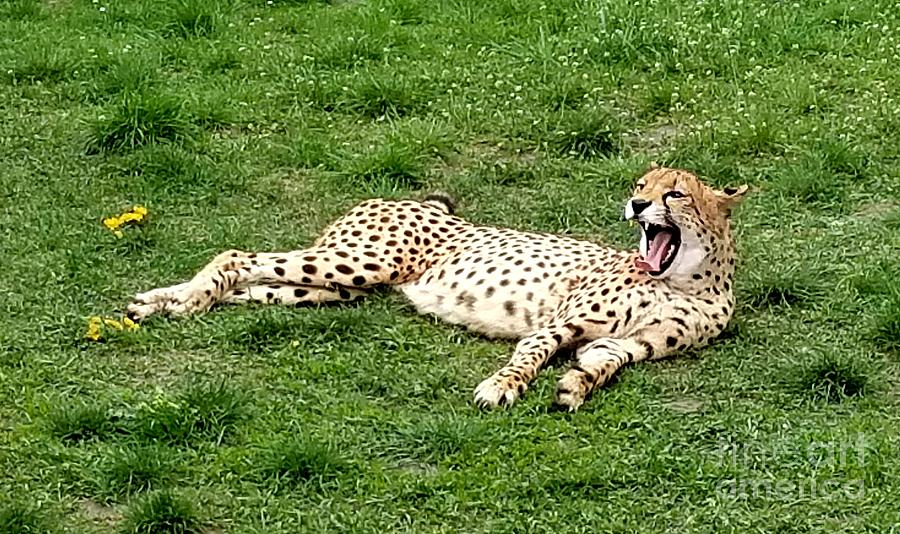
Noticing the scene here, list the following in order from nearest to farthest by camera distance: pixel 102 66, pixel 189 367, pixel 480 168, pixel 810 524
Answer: pixel 810 524, pixel 189 367, pixel 480 168, pixel 102 66

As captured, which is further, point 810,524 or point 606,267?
point 606,267

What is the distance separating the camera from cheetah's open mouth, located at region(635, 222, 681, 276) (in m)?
6.43

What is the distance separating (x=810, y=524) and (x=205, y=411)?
194cm

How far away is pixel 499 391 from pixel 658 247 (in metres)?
0.96

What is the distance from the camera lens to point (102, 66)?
388 inches

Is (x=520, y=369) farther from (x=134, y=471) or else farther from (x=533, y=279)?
(x=134, y=471)

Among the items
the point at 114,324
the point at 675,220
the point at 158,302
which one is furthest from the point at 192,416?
the point at 675,220

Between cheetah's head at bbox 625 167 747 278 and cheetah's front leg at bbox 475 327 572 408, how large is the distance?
451 mm

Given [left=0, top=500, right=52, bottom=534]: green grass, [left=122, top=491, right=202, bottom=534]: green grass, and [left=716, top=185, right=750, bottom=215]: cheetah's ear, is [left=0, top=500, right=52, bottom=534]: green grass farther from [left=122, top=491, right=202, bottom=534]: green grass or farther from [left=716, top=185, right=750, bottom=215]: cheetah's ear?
[left=716, top=185, right=750, bottom=215]: cheetah's ear

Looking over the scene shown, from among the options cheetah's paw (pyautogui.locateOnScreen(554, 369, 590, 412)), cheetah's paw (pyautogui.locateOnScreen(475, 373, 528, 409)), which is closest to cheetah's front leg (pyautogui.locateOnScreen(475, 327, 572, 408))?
cheetah's paw (pyautogui.locateOnScreen(475, 373, 528, 409))

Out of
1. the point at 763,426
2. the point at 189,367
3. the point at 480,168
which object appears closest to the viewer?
the point at 763,426

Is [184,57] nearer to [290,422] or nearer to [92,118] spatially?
[92,118]

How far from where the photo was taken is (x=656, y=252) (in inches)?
255

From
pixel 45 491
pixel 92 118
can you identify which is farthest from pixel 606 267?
pixel 92 118
